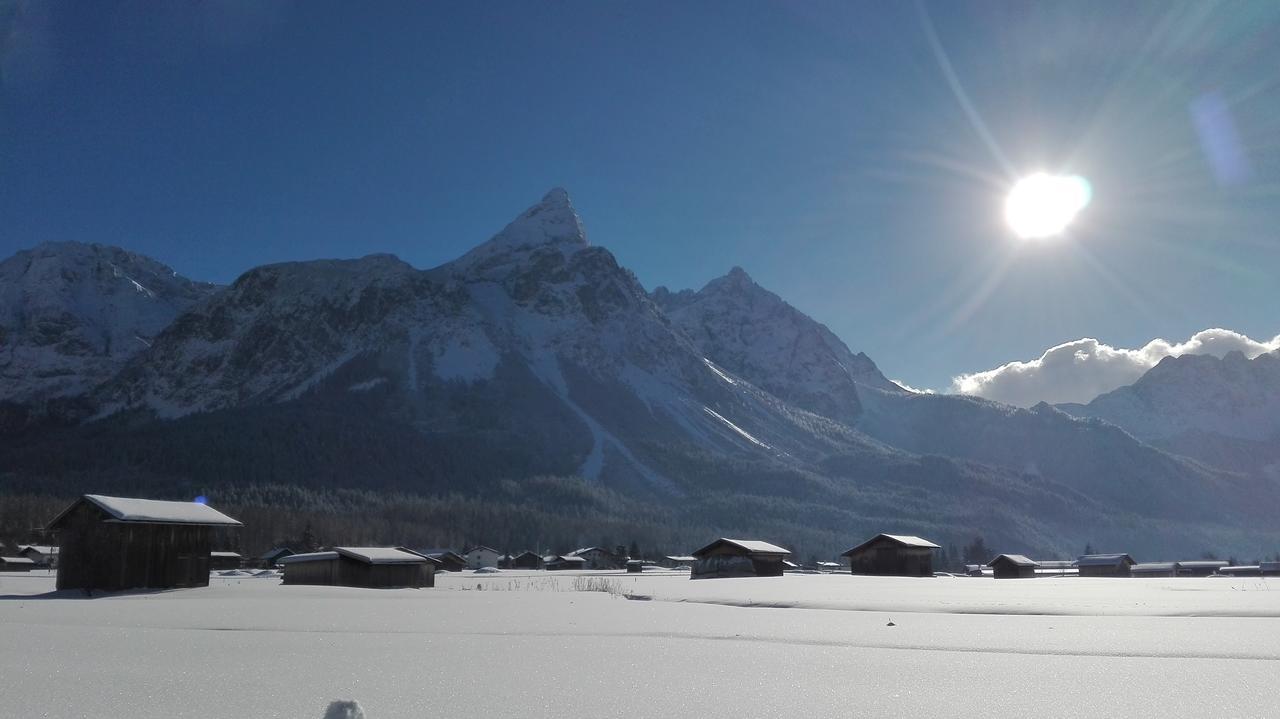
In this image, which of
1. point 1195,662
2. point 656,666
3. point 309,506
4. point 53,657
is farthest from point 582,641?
point 309,506

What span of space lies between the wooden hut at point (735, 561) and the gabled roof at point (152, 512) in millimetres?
44677

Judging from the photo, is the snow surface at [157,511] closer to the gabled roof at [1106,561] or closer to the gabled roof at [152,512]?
the gabled roof at [152,512]

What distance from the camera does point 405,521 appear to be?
160 meters

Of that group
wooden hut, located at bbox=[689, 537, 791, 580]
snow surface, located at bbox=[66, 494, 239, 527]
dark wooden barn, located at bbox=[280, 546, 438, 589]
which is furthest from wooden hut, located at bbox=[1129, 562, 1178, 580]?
snow surface, located at bbox=[66, 494, 239, 527]

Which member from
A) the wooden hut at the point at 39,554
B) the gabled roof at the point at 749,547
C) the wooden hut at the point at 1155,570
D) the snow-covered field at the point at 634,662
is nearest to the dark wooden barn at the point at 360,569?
the snow-covered field at the point at 634,662

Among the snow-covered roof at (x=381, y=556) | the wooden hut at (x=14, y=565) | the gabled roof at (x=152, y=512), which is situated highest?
the gabled roof at (x=152, y=512)

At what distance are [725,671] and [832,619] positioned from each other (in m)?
14.4

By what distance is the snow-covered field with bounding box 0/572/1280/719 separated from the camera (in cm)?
1474

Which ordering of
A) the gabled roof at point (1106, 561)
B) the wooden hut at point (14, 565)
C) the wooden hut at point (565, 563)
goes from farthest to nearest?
the wooden hut at point (565, 563) < the gabled roof at point (1106, 561) < the wooden hut at point (14, 565)

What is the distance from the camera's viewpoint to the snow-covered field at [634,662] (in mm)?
14742

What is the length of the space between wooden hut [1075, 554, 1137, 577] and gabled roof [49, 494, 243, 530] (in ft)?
324

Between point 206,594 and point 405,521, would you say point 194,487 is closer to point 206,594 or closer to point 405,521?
point 405,521

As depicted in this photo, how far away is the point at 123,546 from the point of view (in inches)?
1799

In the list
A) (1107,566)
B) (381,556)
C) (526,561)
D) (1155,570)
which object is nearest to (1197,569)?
(1155,570)
